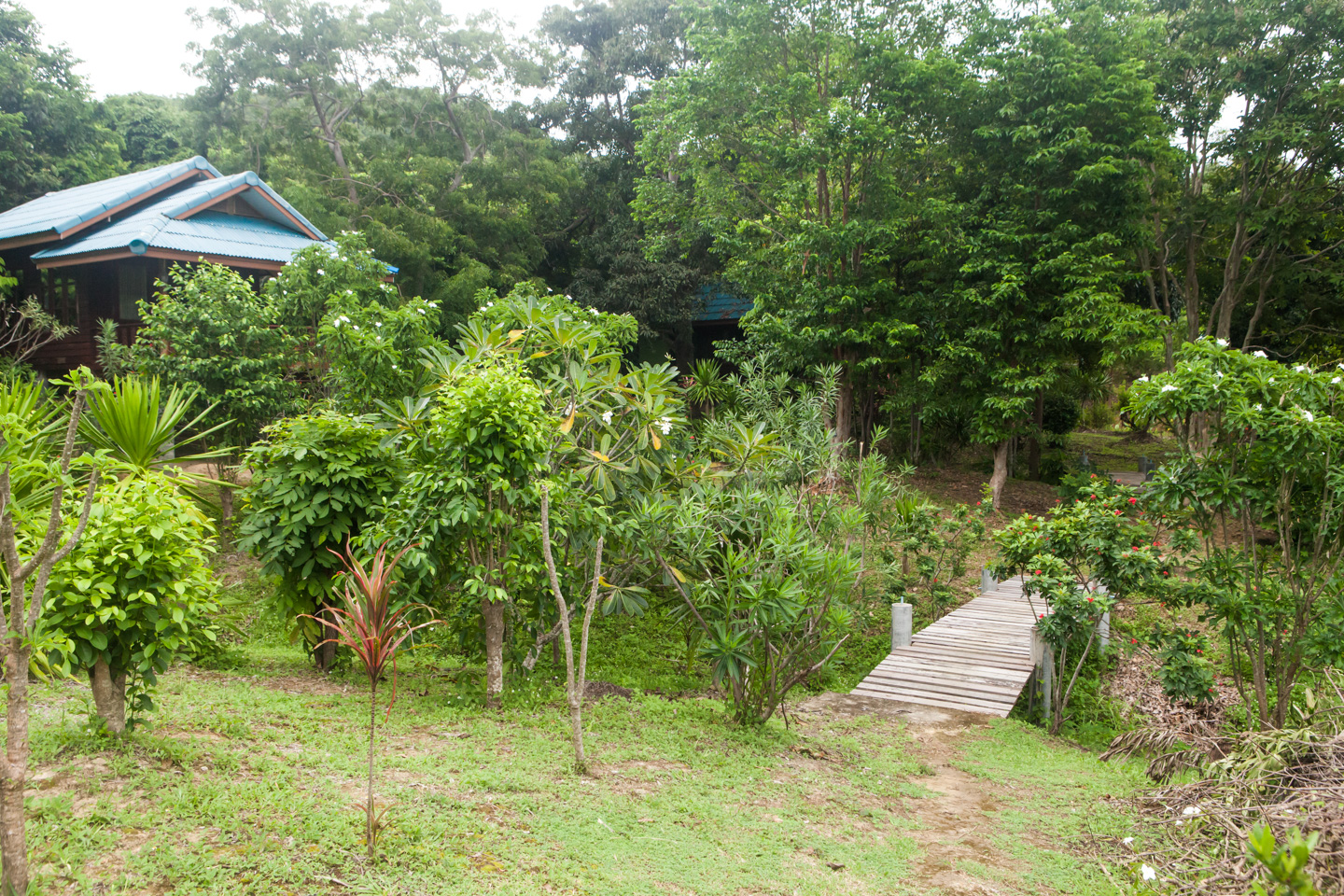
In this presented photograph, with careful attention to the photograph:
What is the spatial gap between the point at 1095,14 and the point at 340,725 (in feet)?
52.7

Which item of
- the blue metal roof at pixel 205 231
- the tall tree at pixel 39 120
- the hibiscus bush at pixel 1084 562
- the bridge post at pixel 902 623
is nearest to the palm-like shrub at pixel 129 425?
the bridge post at pixel 902 623

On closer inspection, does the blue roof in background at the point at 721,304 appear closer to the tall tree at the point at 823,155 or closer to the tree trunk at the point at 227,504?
the tall tree at the point at 823,155

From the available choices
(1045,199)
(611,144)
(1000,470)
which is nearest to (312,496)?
(1000,470)

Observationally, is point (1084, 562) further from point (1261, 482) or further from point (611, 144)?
point (611, 144)

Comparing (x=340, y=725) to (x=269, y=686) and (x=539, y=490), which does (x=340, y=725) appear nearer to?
(x=269, y=686)

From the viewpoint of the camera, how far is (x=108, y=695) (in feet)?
13.7

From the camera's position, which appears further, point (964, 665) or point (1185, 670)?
point (964, 665)

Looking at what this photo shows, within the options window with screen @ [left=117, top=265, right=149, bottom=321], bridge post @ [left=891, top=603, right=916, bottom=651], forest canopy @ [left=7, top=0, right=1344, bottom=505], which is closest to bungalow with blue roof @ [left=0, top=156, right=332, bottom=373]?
window with screen @ [left=117, top=265, right=149, bottom=321]

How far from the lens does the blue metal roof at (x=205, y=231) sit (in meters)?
13.5

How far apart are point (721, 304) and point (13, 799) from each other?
68.1 ft

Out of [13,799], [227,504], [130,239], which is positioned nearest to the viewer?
[13,799]

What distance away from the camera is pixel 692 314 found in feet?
72.8

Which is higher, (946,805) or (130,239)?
(130,239)

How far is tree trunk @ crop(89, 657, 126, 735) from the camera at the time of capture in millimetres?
4129
